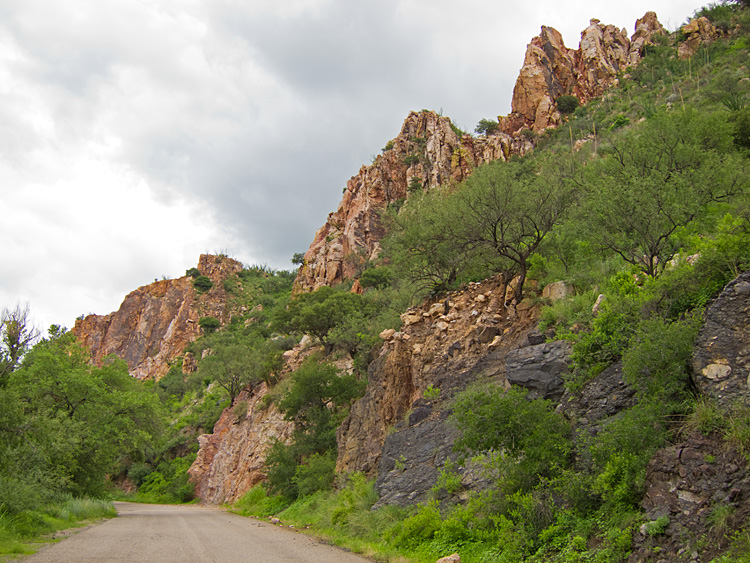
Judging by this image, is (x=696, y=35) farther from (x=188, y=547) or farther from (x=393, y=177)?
(x=188, y=547)

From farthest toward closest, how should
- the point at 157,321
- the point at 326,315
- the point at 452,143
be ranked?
the point at 157,321
the point at 452,143
the point at 326,315

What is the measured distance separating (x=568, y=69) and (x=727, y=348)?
82.6 metres

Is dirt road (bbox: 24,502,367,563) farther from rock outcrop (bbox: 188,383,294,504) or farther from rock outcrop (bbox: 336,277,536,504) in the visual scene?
rock outcrop (bbox: 188,383,294,504)

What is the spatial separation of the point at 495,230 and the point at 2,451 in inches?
717

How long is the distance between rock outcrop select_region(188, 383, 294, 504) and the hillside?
235mm

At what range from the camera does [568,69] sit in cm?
7694

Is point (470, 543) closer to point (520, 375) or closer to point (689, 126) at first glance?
point (520, 375)

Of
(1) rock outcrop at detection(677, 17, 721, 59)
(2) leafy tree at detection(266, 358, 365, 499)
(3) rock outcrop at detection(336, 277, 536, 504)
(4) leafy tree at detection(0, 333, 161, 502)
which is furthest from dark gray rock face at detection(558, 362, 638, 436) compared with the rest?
(1) rock outcrop at detection(677, 17, 721, 59)

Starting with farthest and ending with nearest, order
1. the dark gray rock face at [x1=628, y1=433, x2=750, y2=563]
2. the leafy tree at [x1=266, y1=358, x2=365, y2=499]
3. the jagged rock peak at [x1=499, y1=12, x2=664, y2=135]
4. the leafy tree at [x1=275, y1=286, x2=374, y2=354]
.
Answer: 1. the jagged rock peak at [x1=499, y1=12, x2=664, y2=135]
2. the leafy tree at [x1=275, y1=286, x2=374, y2=354]
3. the leafy tree at [x1=266, y1=358, x2=365, y2=499]
4. the dark gray rock face at [x1=628, y1=433, x2=750, y2=563]

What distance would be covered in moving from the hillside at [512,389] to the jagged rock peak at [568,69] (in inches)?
938

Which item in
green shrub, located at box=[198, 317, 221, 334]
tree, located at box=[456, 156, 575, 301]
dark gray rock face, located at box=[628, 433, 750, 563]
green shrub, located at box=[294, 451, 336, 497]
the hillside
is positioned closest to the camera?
dark gray rock face, located at box=[628, 433, 750, 563]

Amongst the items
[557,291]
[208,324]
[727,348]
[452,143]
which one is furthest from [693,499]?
[208,324]

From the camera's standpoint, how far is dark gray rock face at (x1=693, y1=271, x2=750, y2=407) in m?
7.03

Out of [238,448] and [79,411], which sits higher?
[79,411]
